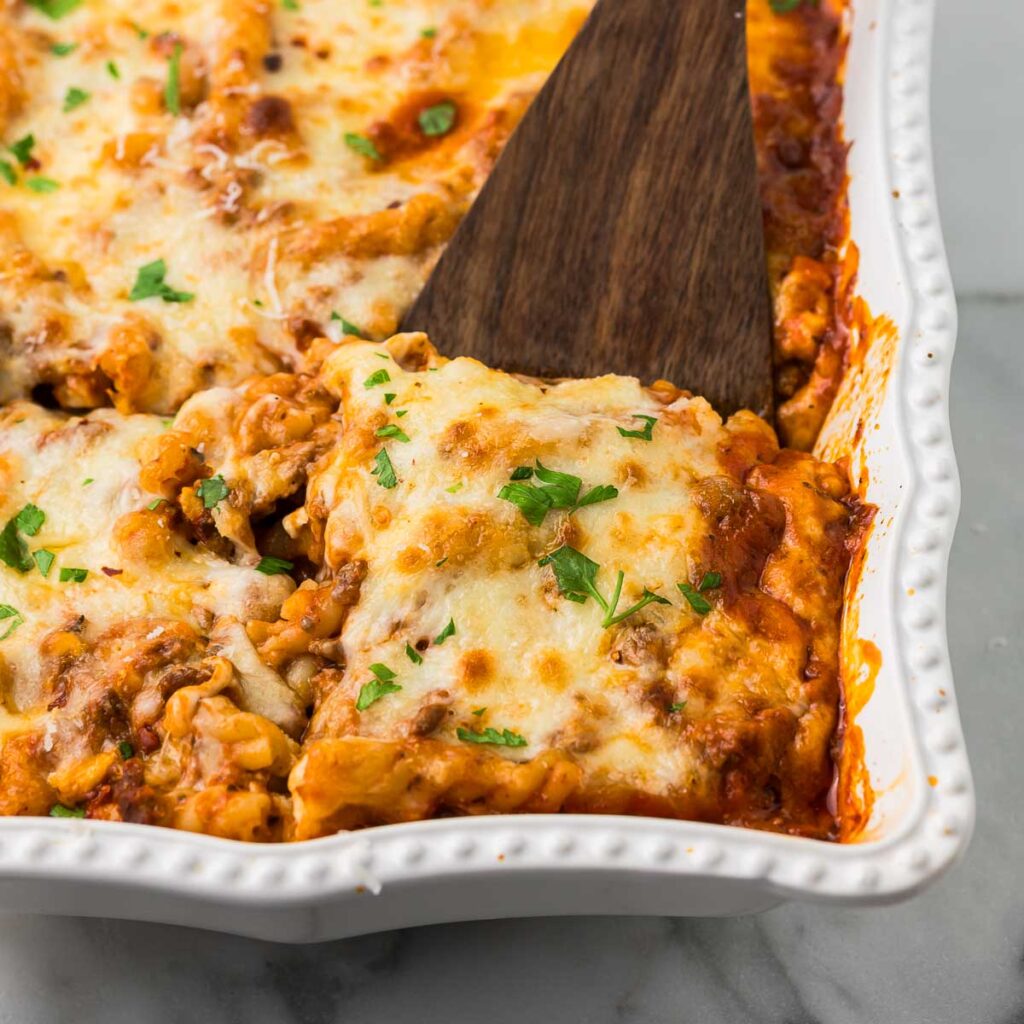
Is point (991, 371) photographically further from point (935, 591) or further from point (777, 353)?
point (935, 591)

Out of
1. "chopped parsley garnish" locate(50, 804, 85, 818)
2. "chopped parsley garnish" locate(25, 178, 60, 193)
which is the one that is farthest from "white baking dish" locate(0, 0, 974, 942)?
"chopped parsley garnish" locate(25, 178, 60, 193)

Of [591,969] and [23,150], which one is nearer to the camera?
[591,969]

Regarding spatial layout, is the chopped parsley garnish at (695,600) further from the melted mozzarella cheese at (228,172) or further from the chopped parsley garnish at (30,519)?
the chopped parsley garnish at (30,519)

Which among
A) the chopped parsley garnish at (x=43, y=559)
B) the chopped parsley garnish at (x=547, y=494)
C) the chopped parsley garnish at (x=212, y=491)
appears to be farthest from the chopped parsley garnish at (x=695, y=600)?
the chopped parsley garnish at (x=43, y=559)

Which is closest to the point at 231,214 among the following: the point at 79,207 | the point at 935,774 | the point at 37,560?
the point at 79,207

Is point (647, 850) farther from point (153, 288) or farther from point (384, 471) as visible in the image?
point (153, 288)

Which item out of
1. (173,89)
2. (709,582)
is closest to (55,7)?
(173,89)

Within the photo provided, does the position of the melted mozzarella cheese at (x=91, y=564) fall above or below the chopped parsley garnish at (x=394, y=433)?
below
